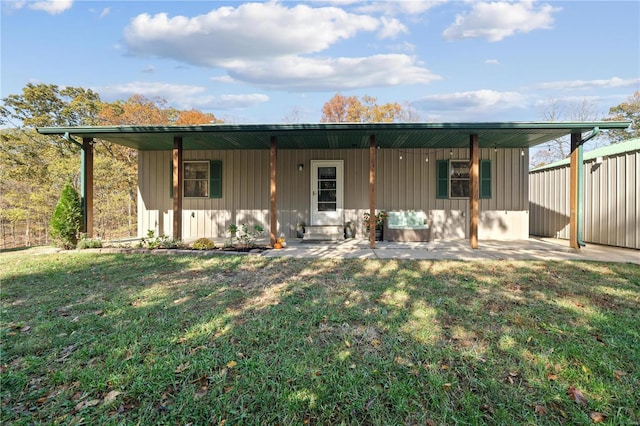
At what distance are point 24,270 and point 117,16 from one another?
7.16 m

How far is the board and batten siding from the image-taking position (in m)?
8.73

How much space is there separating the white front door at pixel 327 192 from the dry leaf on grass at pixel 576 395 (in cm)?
702

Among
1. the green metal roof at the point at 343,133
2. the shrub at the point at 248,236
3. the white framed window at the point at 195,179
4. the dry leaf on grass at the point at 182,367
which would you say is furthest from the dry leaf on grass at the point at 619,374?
the white framed window at the point at 195,179

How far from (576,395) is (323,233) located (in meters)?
6.69

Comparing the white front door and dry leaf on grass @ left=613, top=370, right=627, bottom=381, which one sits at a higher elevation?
the white front door

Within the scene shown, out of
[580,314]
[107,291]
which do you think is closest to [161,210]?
[107,291]

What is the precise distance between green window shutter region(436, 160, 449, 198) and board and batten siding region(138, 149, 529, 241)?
0.12 meters

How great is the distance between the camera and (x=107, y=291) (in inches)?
154

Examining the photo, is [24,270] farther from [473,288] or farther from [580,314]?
[580,314]

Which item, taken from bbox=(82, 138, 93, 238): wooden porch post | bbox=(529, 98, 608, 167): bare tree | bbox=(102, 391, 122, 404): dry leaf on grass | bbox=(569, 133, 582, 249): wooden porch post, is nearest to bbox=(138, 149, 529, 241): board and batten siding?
bbox=(82, 138, 93, 238): wooden porch post

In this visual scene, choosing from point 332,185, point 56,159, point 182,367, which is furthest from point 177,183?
point 56,159

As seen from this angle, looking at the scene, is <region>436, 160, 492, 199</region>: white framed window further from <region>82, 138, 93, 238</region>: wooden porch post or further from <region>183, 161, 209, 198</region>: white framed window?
<region>82, 138, 93, 238</region>: wooden porch post

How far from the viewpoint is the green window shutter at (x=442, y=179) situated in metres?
8.81

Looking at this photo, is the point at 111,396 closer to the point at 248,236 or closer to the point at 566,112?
the point at 248,236
